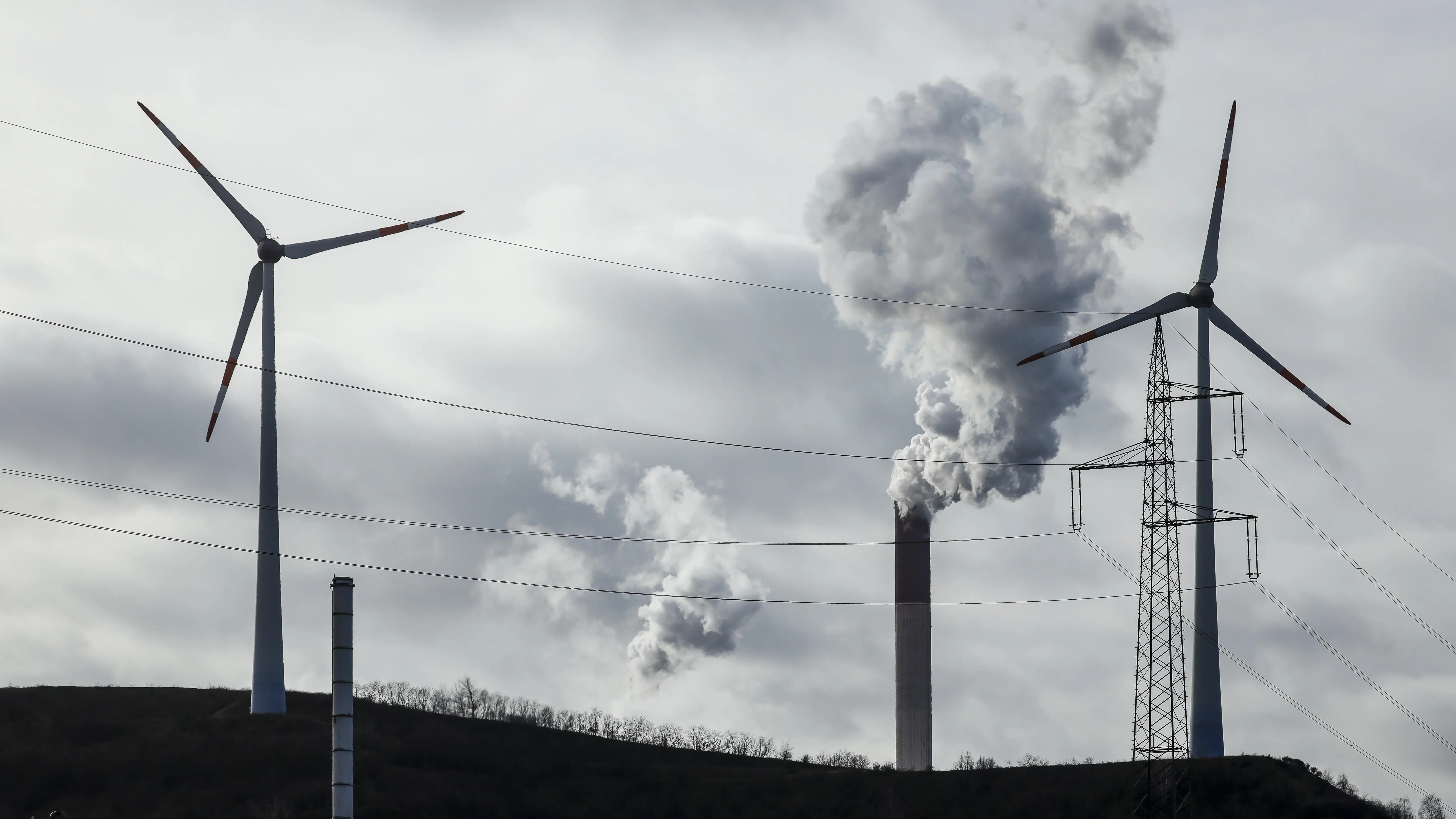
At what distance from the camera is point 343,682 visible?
40812mm

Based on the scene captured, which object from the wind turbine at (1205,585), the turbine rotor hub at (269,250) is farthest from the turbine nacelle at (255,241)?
the wind turbine at (1205,585)

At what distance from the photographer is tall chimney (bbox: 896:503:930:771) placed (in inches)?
4392

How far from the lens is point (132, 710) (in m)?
101

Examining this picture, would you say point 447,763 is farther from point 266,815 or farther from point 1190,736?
point 1190,736

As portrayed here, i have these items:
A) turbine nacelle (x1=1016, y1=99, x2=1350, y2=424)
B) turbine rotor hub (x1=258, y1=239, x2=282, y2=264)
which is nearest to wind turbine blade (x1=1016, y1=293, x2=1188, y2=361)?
turbine nacelle (x1=1016, y1=99, x2=1350, y2=424)

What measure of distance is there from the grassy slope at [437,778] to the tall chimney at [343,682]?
49185 mm

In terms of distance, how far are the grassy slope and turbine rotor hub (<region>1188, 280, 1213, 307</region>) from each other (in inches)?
1049

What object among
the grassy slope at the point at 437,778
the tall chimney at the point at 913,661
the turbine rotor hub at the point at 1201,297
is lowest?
the grassy slope at the point at 437,778

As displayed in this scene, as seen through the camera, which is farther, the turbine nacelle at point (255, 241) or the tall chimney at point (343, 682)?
the turbine nacelle at point (255, 241)

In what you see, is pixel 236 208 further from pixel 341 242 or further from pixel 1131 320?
pixel 1131 320

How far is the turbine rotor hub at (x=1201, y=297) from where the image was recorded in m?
93.6

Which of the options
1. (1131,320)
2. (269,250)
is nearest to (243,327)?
(269,250)

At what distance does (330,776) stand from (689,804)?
2251 centimetres

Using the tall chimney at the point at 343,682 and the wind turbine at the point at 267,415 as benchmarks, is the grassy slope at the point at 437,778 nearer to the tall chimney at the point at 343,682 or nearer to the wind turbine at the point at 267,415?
the wind turbine at the point at 267,415
